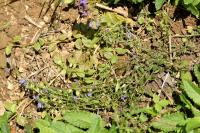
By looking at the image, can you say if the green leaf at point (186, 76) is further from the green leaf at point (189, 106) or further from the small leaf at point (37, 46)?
the small leaf at point (37, 46)

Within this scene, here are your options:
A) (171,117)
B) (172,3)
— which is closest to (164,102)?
(171,117)

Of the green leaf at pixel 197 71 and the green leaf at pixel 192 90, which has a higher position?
the green leaf at pixel 197 71

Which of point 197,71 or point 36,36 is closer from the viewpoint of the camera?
point 197,71

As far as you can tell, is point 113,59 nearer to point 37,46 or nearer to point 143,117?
point 143,117

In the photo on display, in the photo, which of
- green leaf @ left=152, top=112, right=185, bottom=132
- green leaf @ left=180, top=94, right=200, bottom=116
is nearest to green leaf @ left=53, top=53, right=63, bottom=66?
green leaf @ left=152, top=112, right=185, bottom=132

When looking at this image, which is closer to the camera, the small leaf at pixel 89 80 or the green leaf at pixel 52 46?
the small leaf at pixel 89 80

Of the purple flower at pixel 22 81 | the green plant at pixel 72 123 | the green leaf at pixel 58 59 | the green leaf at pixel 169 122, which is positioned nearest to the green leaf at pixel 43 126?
the green plant at pixel 72 123

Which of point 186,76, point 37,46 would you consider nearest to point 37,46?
point 37,46

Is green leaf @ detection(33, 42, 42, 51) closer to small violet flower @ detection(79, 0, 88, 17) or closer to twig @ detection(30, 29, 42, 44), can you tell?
twig @ detection(30, 29, 42, 44)
